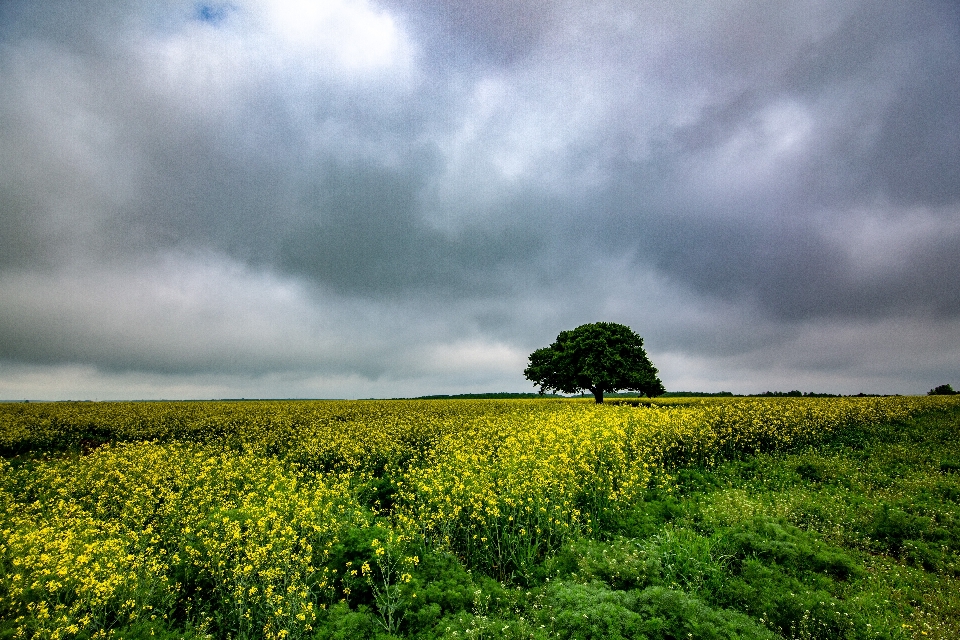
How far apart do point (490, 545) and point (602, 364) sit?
42111 mm

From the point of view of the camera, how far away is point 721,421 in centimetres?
2073

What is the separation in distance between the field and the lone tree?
3207 cm

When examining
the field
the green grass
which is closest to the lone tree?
the field

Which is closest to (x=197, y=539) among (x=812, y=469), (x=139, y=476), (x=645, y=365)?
(x=139, y=476)

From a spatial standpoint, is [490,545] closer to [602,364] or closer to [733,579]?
[733,579]

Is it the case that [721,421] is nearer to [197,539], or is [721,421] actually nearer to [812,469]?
[812,469]

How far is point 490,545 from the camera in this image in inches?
374

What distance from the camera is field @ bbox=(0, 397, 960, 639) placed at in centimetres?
629

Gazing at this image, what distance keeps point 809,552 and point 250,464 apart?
579 inches

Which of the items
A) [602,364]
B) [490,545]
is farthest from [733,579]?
[602,364]

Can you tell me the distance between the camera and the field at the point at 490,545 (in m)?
6.29

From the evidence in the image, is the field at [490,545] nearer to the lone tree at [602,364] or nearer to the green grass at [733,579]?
the green grass at [733,579]

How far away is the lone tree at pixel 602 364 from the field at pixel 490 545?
1263 inches

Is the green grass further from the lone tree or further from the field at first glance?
the lone tree
